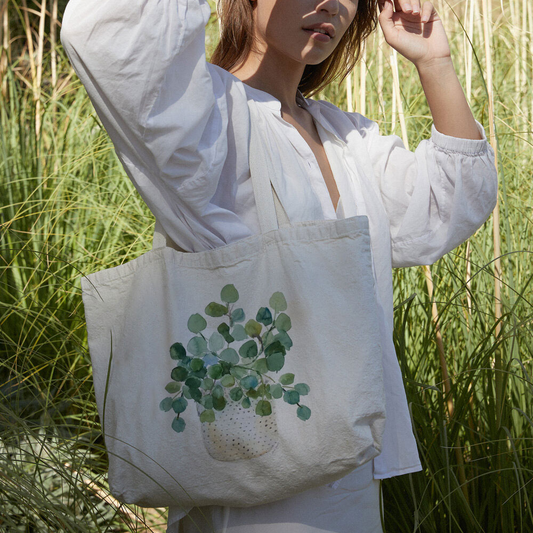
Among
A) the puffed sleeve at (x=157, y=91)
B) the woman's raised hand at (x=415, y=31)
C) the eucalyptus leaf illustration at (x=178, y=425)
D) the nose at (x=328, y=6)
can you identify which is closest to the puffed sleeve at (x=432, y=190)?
the woman's raised hand at (x=415, y=31)

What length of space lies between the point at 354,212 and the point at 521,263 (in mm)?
959

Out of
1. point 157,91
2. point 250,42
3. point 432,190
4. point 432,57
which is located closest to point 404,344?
point 432,190

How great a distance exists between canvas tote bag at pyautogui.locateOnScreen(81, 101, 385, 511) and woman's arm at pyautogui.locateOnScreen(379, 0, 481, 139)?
→ 0.36 m

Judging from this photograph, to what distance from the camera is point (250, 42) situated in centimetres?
101

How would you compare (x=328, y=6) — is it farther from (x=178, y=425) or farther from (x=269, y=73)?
(x=178, y=425)

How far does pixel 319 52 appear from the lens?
0.93 metres

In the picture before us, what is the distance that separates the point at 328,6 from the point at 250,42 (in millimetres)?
153

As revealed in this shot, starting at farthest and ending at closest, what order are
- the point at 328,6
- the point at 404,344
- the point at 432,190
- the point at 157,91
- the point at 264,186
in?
the point at 404,344 < the point at 432,190 < the point at 328,6 < the point at 264,186 < the point at 157,91

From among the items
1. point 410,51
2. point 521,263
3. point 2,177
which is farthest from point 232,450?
point 2,177

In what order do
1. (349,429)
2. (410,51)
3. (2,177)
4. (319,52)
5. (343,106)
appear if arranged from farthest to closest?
1. (343,106)
2. (2,177)
3. (410,51)
4. (319,52)
5. (349,429)

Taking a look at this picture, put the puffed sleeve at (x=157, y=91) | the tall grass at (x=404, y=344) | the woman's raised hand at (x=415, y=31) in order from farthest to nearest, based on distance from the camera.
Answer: the tall grass at (x=404, y=344) → the woman's raised hand at (x=415, y=31) → the puffed sleeve at (x=157, y=91)

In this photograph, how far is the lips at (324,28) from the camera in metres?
0.92

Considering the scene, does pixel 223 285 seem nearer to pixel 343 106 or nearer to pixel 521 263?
pixel 521 263

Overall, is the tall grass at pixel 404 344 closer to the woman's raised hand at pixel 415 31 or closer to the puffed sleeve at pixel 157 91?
the woman's raised hand at pixel 415 31
